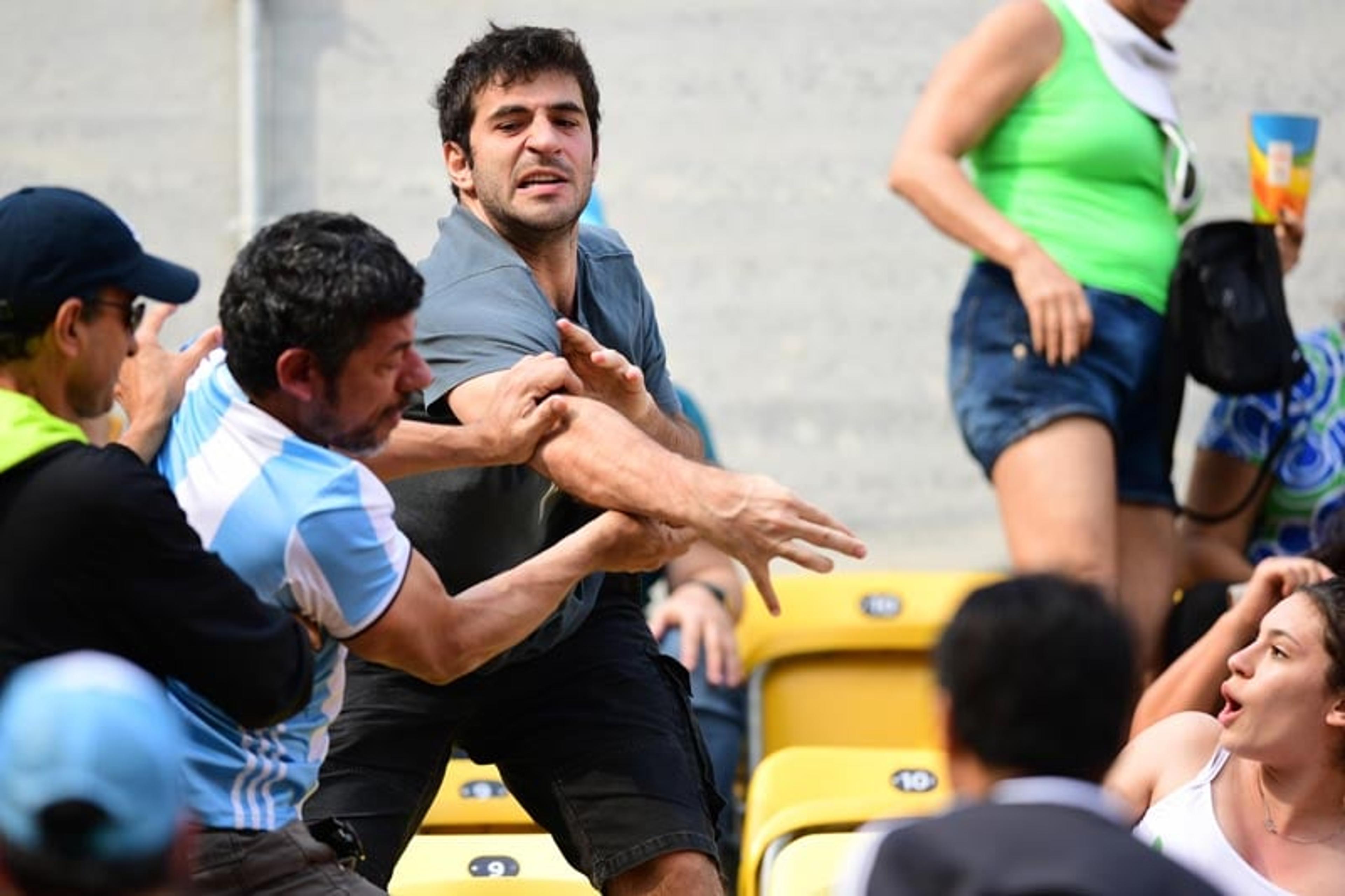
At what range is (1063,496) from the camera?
4.39 m

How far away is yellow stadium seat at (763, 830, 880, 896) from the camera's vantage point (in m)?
3.56

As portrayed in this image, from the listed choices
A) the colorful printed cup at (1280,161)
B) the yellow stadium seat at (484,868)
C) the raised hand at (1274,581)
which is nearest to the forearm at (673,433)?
the yellow stadium seat at (484,868)

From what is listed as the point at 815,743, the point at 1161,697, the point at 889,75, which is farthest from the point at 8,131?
the point at 1161,697

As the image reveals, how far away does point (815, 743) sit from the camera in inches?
201

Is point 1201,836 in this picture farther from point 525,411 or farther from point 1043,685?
point 1043,685

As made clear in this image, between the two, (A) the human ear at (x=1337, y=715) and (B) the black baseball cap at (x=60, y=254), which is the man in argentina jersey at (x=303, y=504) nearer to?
(B) the black baseball cap at (x=60, y=254)

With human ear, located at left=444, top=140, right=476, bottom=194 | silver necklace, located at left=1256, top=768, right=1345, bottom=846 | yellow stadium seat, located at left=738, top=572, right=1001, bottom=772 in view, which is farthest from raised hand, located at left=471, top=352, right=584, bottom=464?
yellow stadium seat, located at left=738, top=572, right=1001, bottom=772

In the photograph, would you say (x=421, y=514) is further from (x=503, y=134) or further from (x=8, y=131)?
(x=8, y=131)

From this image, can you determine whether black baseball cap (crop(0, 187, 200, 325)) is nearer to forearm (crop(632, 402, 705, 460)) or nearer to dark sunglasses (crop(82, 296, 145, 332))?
dark sunglasses (crop(82, 296, 145, 332))

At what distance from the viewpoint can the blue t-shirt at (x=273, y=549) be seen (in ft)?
9.19

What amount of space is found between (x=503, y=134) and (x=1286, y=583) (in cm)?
146

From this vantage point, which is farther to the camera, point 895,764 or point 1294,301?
point 1294,301

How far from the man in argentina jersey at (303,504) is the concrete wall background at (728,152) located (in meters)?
3.25

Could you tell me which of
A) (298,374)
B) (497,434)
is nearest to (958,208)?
(497,434)
